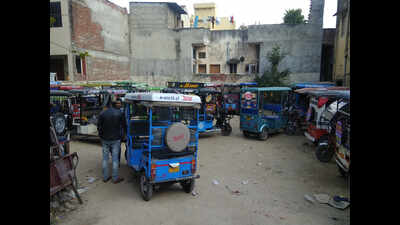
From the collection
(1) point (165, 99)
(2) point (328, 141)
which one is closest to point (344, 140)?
(2) point (328, 141)

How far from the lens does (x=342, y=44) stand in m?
19.0

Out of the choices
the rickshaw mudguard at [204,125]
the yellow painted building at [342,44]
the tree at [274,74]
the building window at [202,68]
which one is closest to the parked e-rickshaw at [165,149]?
the rickshaw mudguard at [204,125]

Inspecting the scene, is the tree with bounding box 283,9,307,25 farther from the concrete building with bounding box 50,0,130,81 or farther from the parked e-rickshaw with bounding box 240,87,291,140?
the parked e-rickshaw with bounding box 240,87,291,140

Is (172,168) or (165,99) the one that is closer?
(165,99)

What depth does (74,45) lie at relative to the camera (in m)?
19.3

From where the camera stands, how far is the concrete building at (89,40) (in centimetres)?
Answer: 1892

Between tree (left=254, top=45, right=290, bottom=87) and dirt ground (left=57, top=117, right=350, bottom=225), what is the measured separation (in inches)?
538

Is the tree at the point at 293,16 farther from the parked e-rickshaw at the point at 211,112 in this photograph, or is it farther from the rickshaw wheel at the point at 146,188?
the rickshaw wheel at the point at 146,188

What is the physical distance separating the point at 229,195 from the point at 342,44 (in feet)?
60.0

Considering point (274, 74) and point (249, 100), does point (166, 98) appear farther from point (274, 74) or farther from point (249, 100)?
point (274, 74)
